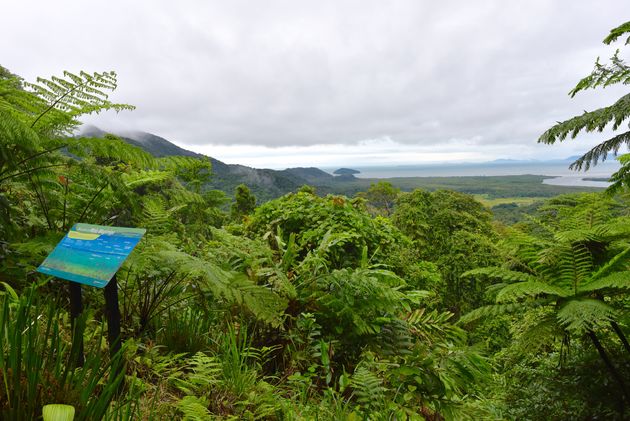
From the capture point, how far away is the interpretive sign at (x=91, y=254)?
1.63m

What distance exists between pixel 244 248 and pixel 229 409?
1.65 metres

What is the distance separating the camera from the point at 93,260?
5.53ft

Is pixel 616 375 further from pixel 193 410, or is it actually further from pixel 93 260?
pixel 93 260

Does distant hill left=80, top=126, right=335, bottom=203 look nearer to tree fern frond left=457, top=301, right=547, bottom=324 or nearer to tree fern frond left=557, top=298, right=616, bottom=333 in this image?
tree fern frond left=457, top=301, right=547, bottom=324

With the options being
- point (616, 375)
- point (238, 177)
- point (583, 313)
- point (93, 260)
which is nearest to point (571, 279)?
point (583, 313)

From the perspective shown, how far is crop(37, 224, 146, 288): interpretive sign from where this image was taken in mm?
1633

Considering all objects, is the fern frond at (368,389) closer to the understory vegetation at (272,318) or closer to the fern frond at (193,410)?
the understory vegetation at (272,318)

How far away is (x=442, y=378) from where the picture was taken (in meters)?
2.31

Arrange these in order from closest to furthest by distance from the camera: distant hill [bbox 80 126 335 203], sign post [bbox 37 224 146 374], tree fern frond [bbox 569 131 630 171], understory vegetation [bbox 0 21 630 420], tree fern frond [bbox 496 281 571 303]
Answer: sign post [bbox 37 224 146 374] → understory vegetation [bbox 0 21 630 420] → tree fern frond [bbox 496 281 571 303] → tree fern frond [bbox 569 131 630 171] → distant hill [bbox 80 126 335 203]

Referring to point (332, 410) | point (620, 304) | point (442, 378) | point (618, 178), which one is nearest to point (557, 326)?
point (620, 304)

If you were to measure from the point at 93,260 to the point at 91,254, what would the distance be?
52mm

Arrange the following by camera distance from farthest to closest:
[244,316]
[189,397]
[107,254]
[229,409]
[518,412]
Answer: [244,316], [518,412], [229,409], [189,397], [107,254]

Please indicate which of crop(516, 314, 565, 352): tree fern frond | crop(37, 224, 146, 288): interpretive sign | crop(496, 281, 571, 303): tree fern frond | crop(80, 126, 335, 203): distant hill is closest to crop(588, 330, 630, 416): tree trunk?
crop(516, 314, 565, 352): tree fern frond

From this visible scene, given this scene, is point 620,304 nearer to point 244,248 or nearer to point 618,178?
point 618,178
